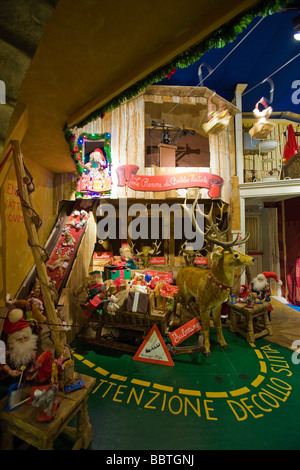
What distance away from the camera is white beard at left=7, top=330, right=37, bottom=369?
268 cm

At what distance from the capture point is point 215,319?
14.1 feet

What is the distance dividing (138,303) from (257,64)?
6.35m

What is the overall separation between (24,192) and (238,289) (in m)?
5.58

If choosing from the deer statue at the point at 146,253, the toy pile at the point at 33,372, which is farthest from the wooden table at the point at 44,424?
the deer statue at the point at 146,253

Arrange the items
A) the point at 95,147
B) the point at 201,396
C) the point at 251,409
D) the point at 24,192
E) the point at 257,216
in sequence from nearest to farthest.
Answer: the point at 24,192
the point at 251,409
the point at 201,396
the point at 95,147
the point at 257,216

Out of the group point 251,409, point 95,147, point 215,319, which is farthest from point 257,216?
point 251,409

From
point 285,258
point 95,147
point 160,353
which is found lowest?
point 160,353

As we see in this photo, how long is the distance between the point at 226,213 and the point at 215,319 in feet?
10.9

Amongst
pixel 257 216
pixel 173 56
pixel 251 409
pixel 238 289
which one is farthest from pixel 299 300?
pixel 173 56

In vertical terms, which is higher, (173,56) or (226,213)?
(173,56)

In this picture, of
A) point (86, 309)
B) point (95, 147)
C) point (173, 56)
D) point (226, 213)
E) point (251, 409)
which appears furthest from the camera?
point (226, 213)

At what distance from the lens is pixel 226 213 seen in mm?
6504
